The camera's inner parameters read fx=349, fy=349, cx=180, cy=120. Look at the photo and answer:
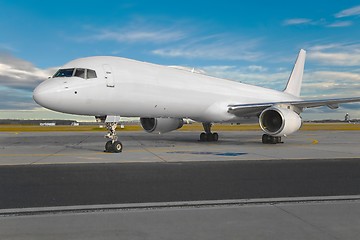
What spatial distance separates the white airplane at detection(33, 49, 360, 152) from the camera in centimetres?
1381

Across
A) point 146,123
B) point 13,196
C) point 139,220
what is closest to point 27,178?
point 13,196

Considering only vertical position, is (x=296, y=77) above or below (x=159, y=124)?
above

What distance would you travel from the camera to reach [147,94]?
53.3ft

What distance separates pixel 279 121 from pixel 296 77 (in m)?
11.7

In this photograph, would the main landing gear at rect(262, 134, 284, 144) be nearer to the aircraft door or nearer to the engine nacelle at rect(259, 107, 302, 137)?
the engine nacelle at rect(259, 107, 302, 137)

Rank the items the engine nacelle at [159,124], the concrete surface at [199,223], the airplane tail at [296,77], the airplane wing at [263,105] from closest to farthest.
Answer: the concrete surface at [199,223] → the airplane wing at [263,105] → the engine nacelle at [159,124] → the airplane tail at [296,77]

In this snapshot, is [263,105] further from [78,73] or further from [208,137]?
[78,73]

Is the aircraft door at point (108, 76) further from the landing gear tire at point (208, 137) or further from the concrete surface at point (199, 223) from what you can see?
the landing gear tire at point (208, 137)

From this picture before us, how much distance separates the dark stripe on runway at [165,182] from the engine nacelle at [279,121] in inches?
292

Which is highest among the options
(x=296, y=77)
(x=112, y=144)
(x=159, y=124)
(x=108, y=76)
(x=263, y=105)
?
(x=296, y=77)

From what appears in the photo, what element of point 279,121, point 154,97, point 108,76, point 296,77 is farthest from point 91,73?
point 296,77

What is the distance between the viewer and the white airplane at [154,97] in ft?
45.3

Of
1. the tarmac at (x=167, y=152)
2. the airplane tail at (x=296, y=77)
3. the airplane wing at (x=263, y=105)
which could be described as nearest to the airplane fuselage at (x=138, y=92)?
the airplane wing at (x=263, y=105)

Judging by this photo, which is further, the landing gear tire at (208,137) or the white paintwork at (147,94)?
the landing gear tire at (208,137)
